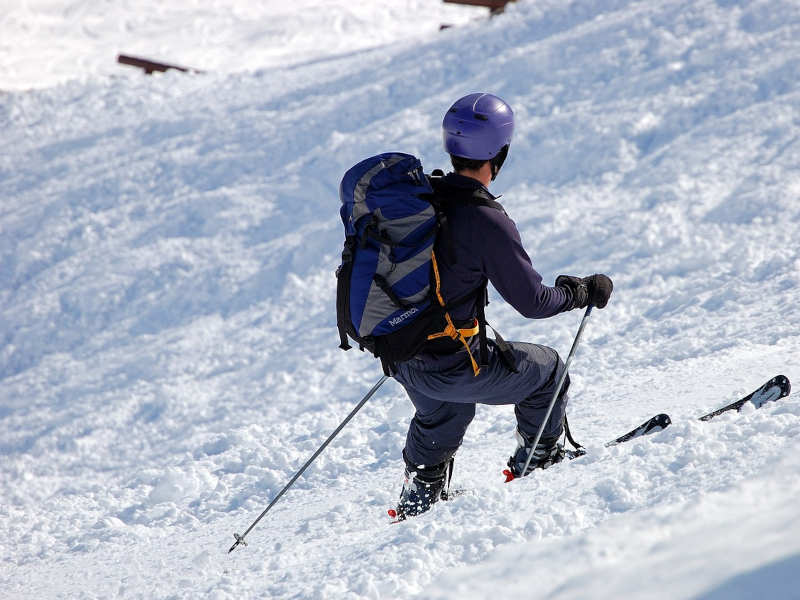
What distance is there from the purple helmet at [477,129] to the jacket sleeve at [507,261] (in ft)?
1.01

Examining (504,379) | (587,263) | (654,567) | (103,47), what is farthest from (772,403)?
(103,47)

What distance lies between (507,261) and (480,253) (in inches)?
4.5

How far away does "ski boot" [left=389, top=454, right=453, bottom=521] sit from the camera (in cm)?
391

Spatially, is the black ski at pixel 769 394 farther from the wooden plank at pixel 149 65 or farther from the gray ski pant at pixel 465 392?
the wooden plank at pixel 149 65

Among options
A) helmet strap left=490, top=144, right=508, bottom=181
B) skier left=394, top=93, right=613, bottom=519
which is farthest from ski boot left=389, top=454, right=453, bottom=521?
helmet strap left=490, top=144, right=508, bottom=181

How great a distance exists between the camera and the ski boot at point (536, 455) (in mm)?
3953

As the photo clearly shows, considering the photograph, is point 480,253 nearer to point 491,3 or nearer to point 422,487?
point 422,487

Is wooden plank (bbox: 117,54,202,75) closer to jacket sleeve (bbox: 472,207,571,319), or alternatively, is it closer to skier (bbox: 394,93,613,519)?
skier (bbox: 394,93,613,519)

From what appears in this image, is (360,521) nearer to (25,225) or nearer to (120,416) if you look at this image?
(120,416)

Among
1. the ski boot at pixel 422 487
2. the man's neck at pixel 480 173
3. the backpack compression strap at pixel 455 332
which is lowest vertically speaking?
the ski boot at pixel 422 487

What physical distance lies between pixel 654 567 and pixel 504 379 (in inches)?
48.4

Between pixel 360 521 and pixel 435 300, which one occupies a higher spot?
pixel 435 300

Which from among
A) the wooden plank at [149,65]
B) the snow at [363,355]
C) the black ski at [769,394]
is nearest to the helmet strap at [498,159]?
the snow at [363,355]

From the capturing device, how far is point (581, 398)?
5.41 metres
